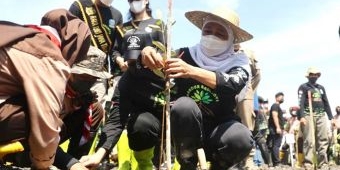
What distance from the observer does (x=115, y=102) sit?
141 inches

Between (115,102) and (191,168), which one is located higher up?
(115,102)

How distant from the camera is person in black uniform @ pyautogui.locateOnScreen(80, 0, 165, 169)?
10.5 feet

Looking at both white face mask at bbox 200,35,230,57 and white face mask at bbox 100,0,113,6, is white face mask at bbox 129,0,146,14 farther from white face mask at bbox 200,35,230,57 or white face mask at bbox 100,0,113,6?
white face mask at bbox 200,35,230,57

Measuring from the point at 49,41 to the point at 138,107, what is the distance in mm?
1216

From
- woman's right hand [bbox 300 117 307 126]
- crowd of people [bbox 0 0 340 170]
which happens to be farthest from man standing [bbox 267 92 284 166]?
crowd of people [bbox 0 0 340 170]

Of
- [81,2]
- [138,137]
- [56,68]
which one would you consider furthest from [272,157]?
[56,68]

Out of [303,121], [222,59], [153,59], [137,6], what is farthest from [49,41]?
[303,121]

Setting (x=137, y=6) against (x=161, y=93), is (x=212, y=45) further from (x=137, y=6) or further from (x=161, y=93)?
(x=137, y=6)

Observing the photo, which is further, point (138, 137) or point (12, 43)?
point (138, 137)

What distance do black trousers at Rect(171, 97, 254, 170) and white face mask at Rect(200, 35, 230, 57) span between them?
0.41 m

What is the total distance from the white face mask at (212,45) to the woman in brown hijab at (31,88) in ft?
3.76

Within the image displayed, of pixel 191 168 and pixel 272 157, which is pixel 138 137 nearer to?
pixel 191 168

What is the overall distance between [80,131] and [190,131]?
2.12 feet

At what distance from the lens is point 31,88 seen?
2131 millimetres
